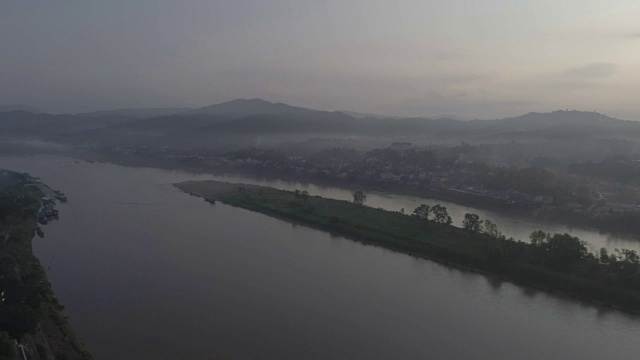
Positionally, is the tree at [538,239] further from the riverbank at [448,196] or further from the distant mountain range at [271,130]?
the distant mountain range at [271,130]

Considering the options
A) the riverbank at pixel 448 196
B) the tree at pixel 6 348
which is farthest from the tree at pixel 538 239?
the tree at pixel 6 348

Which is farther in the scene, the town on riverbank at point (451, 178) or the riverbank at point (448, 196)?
the town on riverbank at point (451, 178)

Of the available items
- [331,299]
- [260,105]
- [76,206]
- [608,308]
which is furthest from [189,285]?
[260,105]

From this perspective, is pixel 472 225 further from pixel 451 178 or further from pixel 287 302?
pixel 451 178

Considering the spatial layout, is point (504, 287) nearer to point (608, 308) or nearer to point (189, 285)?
point (608, 308)

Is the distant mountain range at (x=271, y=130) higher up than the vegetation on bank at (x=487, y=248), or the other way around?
the distant mountain range at (x=271, y=130)

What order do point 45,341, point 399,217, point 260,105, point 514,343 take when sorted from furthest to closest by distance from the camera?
point 260,105 → point 399,217 → point 514,343 → point 45,341
